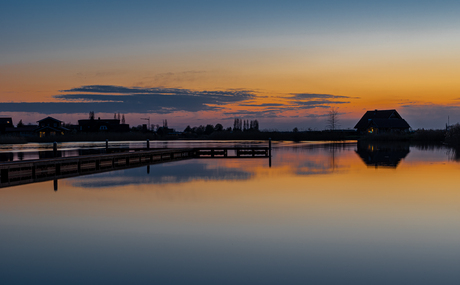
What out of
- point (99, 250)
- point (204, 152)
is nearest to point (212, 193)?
point (99, 250)

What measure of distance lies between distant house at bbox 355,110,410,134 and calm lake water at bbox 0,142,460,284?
72096mm

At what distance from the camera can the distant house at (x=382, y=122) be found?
86.2 metres

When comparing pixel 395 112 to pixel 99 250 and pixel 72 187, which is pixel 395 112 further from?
pixel 99 250

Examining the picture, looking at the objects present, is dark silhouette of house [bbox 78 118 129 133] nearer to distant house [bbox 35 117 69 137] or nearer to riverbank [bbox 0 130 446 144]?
distant house [bbox 35 117 69 137]

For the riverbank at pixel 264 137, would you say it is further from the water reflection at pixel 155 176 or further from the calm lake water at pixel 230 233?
the calm lake water at pixel 230 233

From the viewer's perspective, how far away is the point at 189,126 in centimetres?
14588

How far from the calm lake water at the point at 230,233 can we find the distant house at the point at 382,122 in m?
72.1

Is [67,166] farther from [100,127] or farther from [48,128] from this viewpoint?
[100,127]

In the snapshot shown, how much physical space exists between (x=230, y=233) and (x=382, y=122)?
8507 cm

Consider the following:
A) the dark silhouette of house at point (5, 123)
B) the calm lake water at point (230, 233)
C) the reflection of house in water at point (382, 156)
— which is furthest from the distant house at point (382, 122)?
the dark silhouette of house at point (5, 123)

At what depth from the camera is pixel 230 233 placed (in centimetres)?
1001

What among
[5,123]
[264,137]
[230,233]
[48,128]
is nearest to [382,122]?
[264,137]

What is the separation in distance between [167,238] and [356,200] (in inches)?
326

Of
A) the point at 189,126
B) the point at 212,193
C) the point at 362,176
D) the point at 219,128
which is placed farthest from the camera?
the point at 189,126
